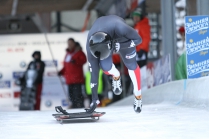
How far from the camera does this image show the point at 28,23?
59.4 ft

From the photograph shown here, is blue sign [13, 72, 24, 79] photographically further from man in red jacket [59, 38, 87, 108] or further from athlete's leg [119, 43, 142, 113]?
athlete's leg [119, 43, 142, 113]

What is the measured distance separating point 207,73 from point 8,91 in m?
8.85

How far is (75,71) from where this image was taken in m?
13.2

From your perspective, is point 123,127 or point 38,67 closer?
point 123,127

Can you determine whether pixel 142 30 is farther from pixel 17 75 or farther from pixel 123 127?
pixel 17 75

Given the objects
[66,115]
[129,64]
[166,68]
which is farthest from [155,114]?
[166,68]

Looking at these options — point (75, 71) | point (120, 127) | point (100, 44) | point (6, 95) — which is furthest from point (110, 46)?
point (6, 95)

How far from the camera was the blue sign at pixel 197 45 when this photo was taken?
28.5 ft

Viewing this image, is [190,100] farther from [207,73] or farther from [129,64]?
[129,64]

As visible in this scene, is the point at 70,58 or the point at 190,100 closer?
the point at 190,100

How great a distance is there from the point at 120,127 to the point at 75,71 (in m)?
7.61

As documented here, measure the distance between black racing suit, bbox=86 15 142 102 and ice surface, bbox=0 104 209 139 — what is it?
58 cm

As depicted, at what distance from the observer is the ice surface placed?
489 centimetres

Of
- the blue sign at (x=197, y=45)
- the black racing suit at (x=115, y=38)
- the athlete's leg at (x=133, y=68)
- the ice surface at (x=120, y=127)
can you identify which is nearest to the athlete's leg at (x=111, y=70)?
the black racing suit at (x=115, y=38)
